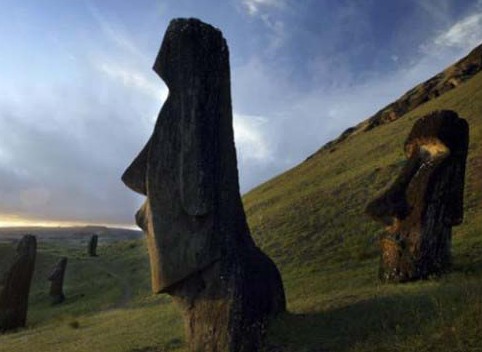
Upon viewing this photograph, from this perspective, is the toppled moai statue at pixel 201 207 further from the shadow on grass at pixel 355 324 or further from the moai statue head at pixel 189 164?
the shadow on grass at pixel 355 324

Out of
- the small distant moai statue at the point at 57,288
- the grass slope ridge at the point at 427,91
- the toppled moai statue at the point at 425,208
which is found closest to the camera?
the toppled moai statue at the point at 425,208

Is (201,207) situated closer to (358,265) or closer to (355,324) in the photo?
(355,324)

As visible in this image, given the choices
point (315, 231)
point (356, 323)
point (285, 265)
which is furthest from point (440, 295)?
point (315, 231)

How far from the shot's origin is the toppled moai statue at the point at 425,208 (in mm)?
18984

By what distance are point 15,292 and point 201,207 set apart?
23.4 m

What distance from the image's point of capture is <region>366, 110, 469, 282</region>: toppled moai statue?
18984 mm

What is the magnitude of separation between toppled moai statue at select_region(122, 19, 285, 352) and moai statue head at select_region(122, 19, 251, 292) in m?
0.02

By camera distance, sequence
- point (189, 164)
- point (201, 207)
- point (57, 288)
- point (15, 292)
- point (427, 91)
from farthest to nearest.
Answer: point (427, 91) → point (57, 288) → point (15, 292) → point (189, 164) → point (201, 207)

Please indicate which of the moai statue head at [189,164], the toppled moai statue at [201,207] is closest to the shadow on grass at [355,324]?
the toppled moai statue at [201,207]

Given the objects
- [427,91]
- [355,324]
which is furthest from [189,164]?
[427,91]

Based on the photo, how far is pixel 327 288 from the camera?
884 inches

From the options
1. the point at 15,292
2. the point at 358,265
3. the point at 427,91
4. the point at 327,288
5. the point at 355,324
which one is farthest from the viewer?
the point at 427,91

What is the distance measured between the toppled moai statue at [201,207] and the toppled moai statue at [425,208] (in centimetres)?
616

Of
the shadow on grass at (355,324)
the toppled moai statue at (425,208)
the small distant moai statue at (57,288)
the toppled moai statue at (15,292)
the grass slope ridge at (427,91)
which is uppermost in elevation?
the grass slope ridge at (427,91)
